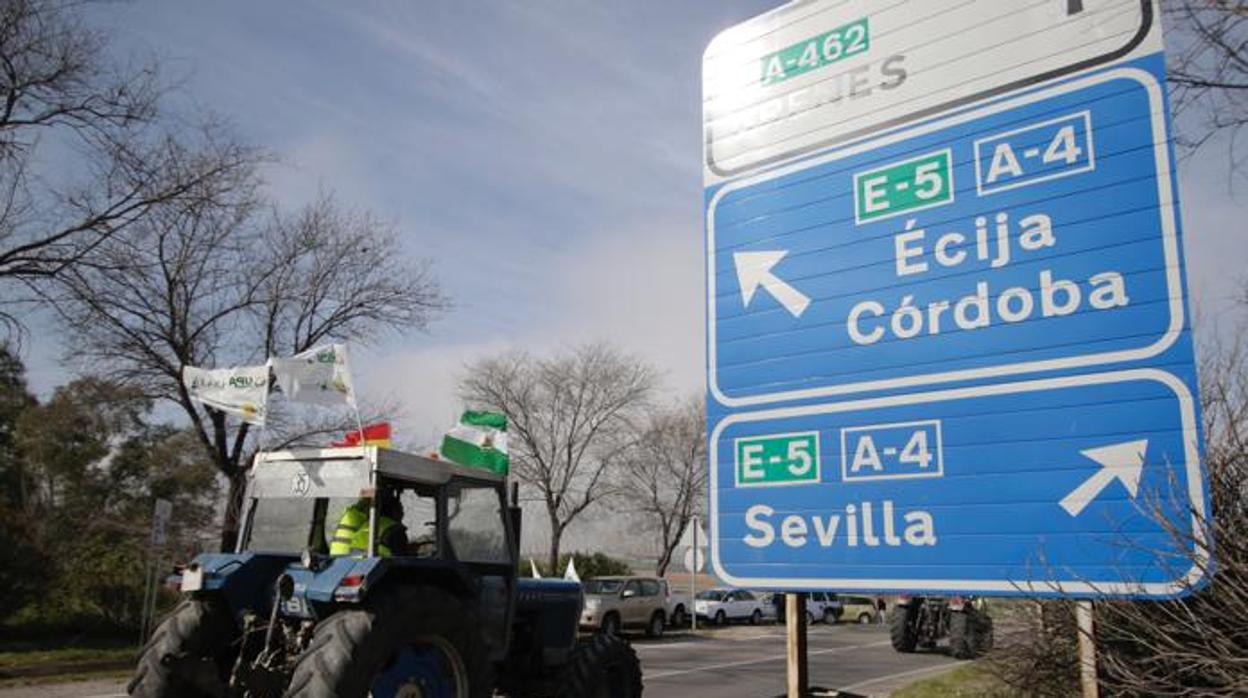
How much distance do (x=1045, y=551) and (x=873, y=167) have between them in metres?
1.60

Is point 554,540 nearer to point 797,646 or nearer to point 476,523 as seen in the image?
point 476,523

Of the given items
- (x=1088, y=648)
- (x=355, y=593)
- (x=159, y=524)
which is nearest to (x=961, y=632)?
(x=355, y=593)

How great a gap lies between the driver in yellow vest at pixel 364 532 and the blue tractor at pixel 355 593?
1 cm

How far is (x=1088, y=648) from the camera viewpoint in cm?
306

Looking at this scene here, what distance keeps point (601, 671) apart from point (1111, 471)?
19.6ft

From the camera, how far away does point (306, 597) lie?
5.85 meters

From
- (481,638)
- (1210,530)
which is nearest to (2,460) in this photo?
(481,638)

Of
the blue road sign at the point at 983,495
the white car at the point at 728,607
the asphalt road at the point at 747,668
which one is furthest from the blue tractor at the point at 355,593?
the white car at the point at 728,607

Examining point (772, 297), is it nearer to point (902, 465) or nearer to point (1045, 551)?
point (902, 465)

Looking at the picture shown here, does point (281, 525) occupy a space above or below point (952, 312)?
below

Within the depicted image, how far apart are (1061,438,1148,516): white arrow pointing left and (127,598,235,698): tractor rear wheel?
5605 millimetres

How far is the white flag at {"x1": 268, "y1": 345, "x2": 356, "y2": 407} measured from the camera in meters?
7.23

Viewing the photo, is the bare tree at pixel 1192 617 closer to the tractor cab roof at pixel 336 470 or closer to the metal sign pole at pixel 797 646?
the metal sign pole at pixel 797 646

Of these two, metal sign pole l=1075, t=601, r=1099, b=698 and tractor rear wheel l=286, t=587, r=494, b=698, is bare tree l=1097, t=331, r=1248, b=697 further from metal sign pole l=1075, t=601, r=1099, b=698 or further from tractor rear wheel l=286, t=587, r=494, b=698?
tractor rear wheel l=286, t=587, r=494, b=698
